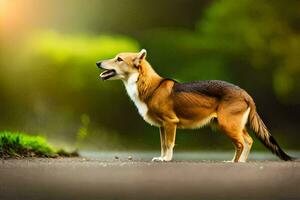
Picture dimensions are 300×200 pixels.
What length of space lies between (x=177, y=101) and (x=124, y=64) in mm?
325

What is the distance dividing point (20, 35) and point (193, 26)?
903mm

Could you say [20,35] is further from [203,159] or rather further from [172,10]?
[203,159]

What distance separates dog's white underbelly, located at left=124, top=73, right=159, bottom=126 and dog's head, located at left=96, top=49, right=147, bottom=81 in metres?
0.02

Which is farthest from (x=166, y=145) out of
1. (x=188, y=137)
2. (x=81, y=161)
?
(x=81, y=161)

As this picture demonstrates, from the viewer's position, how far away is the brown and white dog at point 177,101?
11.8 feet

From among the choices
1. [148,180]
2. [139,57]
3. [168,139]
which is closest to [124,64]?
[139,57]

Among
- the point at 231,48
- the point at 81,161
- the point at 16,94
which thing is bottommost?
the point at 81,161

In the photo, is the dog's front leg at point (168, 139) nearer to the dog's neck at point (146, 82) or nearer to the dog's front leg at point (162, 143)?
the dog's front leg at point (162, 143)

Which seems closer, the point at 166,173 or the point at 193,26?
the point at 166,173

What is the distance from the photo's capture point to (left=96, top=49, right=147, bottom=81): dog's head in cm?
360

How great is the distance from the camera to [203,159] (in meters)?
3.77

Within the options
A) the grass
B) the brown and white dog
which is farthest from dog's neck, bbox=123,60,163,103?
the grass

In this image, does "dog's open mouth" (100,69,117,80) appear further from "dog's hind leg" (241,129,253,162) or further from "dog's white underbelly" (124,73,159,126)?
"dog's hind leg" (241,129,253,162)

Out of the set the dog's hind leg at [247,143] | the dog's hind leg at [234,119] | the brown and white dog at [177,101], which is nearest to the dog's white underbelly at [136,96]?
the brown and white dog at [177,101]
